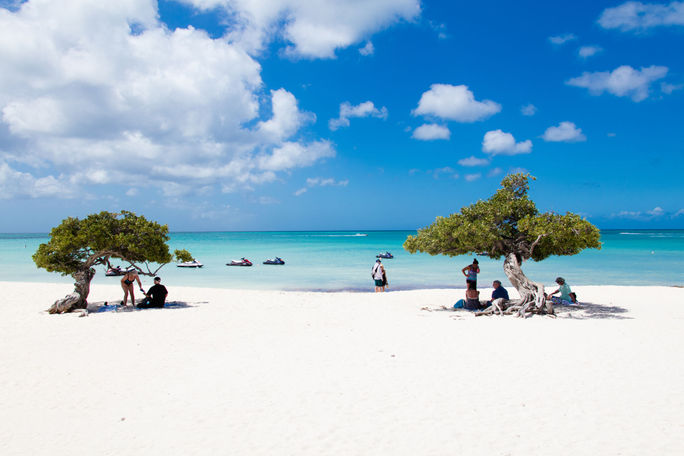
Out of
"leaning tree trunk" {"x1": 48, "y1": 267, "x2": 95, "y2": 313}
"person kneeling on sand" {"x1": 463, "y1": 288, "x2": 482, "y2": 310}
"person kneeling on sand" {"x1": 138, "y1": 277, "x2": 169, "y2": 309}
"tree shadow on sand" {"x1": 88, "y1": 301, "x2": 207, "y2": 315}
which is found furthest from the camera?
"person kneeling on sand" {"x1": 138, "y1": 277, "x2": 169, "y2": 309}

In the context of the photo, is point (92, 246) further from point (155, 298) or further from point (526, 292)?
point (526, 292)

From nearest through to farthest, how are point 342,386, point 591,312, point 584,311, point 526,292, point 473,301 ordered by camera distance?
point 342,386 < point 526,292 < point 591,312 < point 584,311 < point 473,301

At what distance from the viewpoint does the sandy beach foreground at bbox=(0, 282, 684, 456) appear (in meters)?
5.56

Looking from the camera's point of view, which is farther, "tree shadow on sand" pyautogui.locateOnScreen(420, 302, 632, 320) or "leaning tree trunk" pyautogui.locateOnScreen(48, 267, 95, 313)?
"leaning tree trunk" pyautogui.locateOnScreen(48, 267, 95, 313)

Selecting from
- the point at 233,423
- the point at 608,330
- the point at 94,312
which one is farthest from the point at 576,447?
the point at 94,312

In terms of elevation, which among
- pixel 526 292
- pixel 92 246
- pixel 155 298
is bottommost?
pixel 155 298

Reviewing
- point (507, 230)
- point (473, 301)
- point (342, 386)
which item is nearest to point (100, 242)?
point (342, 386)

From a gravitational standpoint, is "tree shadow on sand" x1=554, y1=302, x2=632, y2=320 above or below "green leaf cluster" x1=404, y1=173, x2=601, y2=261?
below

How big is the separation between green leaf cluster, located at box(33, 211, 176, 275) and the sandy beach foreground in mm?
2333

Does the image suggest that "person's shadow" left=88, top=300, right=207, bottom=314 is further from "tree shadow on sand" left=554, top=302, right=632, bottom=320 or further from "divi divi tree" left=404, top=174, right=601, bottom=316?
"tree shadow on sand" left=554, top=302, right=632, bottom=320

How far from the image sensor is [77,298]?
14.9m

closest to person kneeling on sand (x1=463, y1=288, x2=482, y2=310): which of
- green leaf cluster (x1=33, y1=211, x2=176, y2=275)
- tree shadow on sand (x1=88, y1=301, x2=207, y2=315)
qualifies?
tree shadow on sand (x1=88, y1=301, x2=207, y2=315)

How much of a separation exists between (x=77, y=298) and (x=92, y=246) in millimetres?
1932

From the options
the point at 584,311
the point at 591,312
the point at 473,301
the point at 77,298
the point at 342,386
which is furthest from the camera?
the point at 473,301
